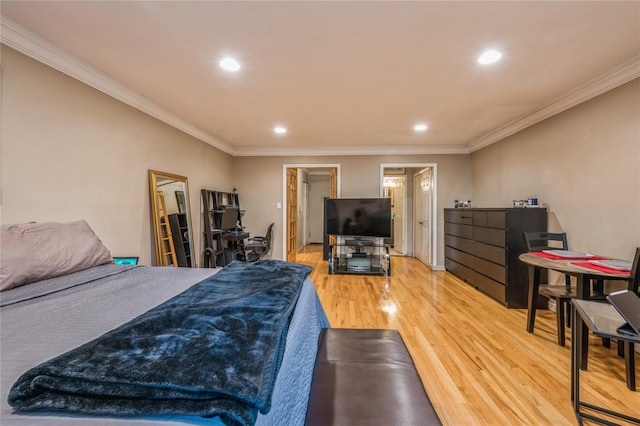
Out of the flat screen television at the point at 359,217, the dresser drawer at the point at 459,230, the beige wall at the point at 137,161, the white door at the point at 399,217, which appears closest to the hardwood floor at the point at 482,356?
the dresser drawer at the point at 459,230

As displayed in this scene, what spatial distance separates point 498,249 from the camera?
3.27 m

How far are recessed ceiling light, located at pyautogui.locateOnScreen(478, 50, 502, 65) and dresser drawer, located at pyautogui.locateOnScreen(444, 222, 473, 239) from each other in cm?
250

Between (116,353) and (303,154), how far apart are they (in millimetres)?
4859

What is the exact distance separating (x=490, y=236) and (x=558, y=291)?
1188 mm

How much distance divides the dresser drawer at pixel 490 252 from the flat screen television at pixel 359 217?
4.60 ft

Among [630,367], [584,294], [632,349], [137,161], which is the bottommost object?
[630,367]

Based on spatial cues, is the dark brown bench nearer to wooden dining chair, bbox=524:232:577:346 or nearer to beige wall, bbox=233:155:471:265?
wooden dining chair, bbox=524:232:577:346

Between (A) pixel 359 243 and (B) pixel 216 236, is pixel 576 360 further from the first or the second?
(B) pixel 216 236

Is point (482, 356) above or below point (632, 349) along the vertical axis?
below

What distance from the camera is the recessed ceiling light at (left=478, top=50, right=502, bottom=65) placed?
202 cm

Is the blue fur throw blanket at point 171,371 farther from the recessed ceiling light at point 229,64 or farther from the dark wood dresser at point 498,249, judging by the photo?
the dark wood dresser at point 498,249

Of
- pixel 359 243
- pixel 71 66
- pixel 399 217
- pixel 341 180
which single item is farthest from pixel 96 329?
pixel 399 217

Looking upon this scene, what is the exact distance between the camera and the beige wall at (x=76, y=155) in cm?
180

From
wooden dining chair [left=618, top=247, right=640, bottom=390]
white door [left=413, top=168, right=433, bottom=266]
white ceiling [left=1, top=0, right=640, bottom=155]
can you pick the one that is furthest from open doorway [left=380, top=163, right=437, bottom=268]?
wooden dining chair [left=618, top=247, right=640, bottom=390]
